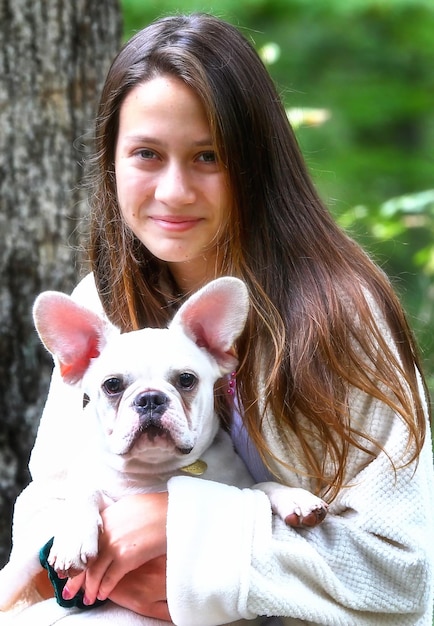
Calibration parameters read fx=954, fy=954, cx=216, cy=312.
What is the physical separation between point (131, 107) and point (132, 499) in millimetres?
881

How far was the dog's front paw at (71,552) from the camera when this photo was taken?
71.2 inches

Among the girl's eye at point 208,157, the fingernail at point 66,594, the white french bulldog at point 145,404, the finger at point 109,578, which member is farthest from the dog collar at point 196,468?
the girl's eye at point 208,157

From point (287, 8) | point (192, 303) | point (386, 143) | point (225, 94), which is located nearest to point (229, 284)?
point (192, 303)

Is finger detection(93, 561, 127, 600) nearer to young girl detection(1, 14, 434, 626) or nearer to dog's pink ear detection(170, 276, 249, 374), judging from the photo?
young girl detection(1, 14, 434, 626)

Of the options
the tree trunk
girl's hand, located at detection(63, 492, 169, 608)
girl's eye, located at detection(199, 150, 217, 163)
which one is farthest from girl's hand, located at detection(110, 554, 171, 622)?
the tree trunk

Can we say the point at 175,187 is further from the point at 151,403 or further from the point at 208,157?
the point at 151,403

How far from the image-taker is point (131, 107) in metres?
2.18

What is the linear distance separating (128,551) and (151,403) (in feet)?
1.10

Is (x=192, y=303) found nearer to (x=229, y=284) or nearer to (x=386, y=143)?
(x=229, y=284)

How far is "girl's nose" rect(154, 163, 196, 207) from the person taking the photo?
211 centimetres

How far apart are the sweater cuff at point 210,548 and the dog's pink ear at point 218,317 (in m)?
0.29

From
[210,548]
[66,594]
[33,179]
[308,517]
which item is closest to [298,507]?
[308,517]

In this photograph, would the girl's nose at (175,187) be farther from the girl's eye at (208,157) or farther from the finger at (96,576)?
the finger at (96,576)

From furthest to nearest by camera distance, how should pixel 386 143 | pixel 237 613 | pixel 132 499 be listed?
pixel 386 143, pixel 132 499, pixel 237 613
